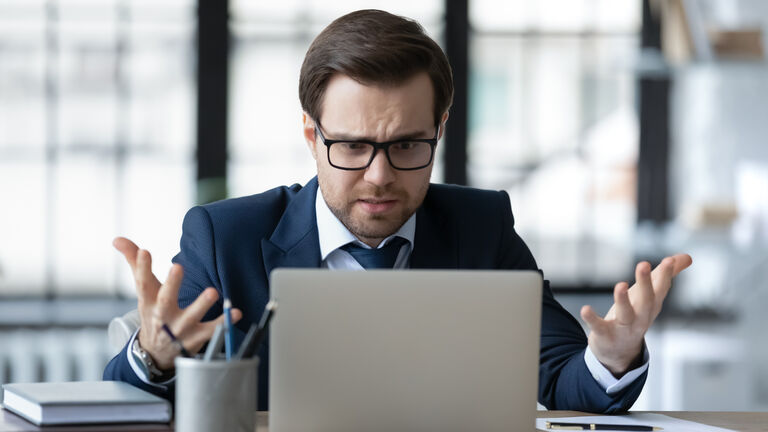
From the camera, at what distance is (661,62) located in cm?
336

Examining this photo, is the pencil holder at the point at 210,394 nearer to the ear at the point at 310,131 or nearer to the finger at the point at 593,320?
the finger at the point at 593,320

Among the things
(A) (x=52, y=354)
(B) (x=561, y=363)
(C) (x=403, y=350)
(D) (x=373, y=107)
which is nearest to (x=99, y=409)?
(C) (x=403, y=350)

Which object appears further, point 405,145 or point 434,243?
point 434,243

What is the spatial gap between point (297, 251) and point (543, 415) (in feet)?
1.72

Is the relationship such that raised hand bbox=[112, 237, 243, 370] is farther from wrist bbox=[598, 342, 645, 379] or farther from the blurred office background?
the blurred office background

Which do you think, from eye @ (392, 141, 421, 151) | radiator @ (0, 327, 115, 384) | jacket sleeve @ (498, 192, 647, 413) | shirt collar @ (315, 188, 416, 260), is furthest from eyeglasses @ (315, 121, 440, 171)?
radiator @ (0, 327, 115, 384)

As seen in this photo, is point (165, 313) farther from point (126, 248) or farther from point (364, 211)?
point (364, 211)

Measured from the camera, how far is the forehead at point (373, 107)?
159 cm

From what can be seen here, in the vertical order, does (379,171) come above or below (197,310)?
above

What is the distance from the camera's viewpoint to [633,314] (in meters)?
1.33

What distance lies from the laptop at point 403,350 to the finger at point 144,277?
24 cm

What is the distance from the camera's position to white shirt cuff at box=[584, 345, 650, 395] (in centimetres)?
141

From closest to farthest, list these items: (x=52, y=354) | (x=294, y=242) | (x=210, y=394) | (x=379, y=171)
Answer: (x=210, y=394)
(x=379, y=171)
(x=294, y=242)
(x=52, y=354)

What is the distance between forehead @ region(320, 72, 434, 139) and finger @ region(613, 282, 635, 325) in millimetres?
494
